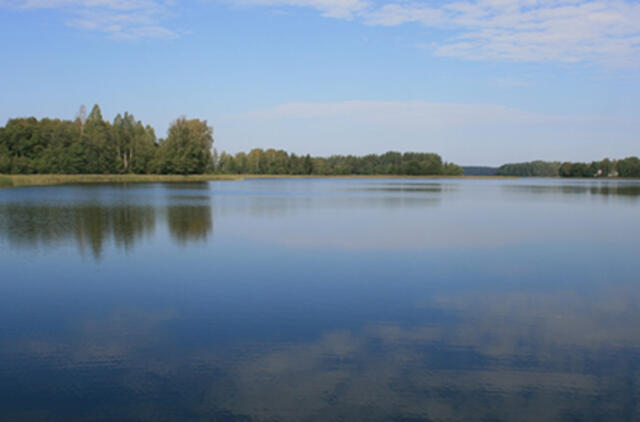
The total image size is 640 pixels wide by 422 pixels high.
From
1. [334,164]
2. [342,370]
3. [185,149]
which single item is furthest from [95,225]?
[334,164]

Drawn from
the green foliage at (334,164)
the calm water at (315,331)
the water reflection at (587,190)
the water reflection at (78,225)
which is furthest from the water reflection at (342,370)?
the green foliage at (334,164)

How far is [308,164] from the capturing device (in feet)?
479

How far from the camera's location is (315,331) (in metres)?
6.66

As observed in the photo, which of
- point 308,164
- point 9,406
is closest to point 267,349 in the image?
point 9,406

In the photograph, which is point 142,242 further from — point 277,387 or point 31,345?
point 277,387

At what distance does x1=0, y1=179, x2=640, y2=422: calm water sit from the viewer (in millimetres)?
4688

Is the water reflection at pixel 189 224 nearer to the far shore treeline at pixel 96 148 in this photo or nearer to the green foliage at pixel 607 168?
the far shore treeline at pixel 96 148

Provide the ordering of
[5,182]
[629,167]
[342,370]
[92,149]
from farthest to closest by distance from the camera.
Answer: [629,167]
[92,149]
[5,182]
[342,370]

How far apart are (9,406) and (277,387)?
2.49 meters

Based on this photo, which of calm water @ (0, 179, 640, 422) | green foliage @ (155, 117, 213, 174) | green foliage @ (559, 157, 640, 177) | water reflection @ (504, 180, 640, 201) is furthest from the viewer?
green foliage @ (559, 157, 640, 177)

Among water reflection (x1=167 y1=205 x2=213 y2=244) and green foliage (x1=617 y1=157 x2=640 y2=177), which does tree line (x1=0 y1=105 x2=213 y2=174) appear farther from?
green foliage (x1=617 y1=157 x2=640 y2=177)

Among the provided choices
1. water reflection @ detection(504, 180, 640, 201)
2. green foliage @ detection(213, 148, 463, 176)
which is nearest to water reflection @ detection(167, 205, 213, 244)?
water reflection @ detection(504, 180, 640, 201)

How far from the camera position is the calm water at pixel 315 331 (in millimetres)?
4688

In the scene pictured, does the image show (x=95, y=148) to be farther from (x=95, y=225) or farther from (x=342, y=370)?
(x=342, y=370)
